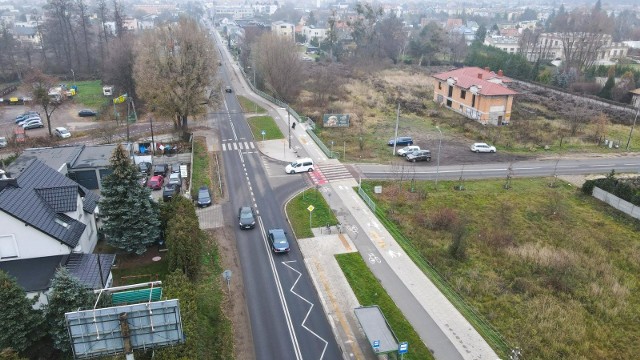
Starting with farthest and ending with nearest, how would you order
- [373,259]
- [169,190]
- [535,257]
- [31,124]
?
[31,124], [169,190], [535,257], [373,259]

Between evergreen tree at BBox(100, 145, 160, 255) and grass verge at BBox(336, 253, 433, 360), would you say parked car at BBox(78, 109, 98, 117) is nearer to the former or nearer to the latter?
evergreen tree at BBox(100, 145, 160, 255)

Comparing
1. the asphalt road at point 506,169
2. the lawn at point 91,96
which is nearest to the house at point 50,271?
the asphalt road at point 506,169

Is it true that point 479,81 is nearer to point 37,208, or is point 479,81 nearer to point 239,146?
point 239,146

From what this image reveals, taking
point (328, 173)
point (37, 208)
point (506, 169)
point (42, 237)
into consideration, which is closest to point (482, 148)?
point (506, 169)

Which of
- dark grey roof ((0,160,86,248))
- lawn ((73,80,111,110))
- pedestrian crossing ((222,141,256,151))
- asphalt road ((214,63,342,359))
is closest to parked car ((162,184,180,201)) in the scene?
asphalt road ((214,63,342,359))

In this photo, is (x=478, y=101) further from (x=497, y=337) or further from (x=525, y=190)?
(x=497, y=337)

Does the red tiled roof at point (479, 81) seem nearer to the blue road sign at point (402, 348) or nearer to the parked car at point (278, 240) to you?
the parked car at point (278, 240)
